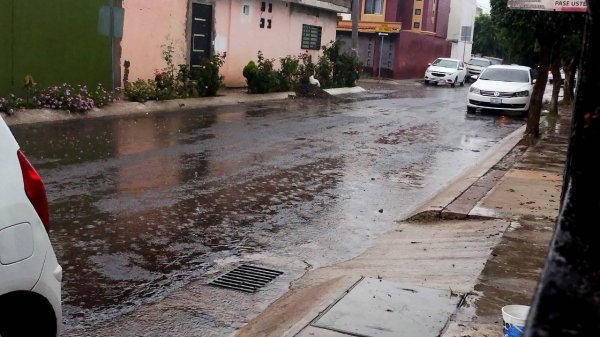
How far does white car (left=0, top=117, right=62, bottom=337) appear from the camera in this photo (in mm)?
3117

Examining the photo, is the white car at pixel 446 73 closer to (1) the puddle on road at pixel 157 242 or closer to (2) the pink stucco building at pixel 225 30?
(2) the pink stucco building at pixel 225 30

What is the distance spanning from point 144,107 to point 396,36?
29.2 meters

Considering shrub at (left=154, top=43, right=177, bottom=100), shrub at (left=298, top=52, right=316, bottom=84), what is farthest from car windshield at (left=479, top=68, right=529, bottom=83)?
shrub at (left=154, top=43, right=177, bottom=100)

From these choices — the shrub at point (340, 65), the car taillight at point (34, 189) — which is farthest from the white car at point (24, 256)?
the shrub at point (340, 65)

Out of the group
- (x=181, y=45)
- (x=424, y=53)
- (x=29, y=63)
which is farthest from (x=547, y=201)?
(x=424, y=53)

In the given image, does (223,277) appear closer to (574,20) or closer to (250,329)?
(250,329)

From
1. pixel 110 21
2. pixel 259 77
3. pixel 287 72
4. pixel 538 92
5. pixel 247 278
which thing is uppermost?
pixel 110 21

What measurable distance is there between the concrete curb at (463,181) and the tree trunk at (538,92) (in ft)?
1.25

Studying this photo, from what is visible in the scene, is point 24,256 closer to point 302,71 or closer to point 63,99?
point 63,99

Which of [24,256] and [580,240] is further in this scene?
[24,256]

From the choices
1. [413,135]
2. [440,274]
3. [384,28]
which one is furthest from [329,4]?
[440,274]

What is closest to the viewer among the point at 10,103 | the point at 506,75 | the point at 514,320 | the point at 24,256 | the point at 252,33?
the point at 24,256

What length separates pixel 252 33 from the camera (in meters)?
25.5

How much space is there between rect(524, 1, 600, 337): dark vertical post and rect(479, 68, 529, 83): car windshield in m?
21.7
